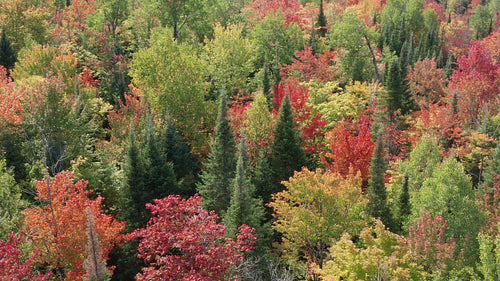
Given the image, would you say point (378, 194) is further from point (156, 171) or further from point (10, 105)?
point (10, 105)

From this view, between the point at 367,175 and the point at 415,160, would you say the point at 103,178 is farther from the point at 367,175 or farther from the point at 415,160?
the point at 415,160

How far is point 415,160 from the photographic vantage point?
31594mm

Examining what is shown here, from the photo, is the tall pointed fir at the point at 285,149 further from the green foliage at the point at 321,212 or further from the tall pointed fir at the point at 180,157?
the tall pointed fir at the point at 180,157

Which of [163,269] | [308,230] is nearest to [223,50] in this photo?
[308,230]

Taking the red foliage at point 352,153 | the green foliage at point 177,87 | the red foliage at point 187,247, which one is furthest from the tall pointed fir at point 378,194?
the green foliage at point 177,87

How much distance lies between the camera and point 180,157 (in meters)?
35.8

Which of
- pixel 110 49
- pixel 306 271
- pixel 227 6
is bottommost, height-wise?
pixel 306 271

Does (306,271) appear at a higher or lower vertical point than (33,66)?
lower

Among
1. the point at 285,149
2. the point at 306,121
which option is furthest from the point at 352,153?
the point at 306,121

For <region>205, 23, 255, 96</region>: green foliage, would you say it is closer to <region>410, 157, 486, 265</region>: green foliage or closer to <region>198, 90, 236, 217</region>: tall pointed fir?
<region>198, 90, 236, 217</region>: tall pointed fir

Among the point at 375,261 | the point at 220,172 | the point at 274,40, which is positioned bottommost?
the point at 375,261

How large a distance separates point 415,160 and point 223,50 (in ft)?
80.5

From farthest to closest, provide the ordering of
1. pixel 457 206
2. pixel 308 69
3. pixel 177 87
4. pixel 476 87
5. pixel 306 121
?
pixel 308 69 → pixel 476 87 → pixel 306 121 → pixel 177 87 → pixel 457 206

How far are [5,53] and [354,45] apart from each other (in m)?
45.6
